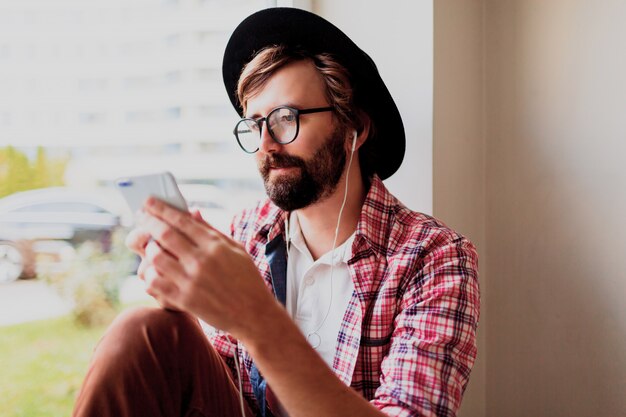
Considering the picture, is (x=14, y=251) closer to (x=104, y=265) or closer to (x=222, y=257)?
(x=104, y=265)

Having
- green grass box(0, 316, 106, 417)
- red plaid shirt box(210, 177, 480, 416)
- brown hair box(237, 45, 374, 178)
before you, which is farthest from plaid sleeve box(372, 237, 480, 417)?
green grass box(0, 316, 106, 417)

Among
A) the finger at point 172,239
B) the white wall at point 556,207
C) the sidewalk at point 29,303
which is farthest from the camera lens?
the white wall at point 556,207

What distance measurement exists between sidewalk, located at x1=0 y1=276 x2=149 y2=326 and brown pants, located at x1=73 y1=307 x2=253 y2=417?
28cm

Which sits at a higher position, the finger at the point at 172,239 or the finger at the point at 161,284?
the finger at the point at 172,239

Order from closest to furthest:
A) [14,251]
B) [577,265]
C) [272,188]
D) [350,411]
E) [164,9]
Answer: [350,411] < [14,251] < [272,188] < [164,9] < [577,265]

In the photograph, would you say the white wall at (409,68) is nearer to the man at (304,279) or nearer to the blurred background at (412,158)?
the blurred background at (412,158)

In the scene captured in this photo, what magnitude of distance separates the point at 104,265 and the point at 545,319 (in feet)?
→ 3.99

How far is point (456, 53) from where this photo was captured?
5.98 ft

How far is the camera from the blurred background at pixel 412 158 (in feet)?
4.43

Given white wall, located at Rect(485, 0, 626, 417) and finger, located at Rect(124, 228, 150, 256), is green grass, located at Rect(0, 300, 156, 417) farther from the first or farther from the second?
white wall, located at Rect(485, 0, 626, 417)

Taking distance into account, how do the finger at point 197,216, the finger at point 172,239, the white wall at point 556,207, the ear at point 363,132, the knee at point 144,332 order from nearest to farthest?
the finger at point 172,239, the finger at point 197,216, the knee at point 144,332, the ear at point 363,132, the white wall at point 556,207

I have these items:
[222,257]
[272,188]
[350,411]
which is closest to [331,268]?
[272,188]

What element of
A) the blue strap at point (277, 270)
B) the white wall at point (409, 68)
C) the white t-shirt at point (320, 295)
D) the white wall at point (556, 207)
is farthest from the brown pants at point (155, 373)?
the white wall at point (556, 207)

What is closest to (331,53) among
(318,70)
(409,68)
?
(318,70)
